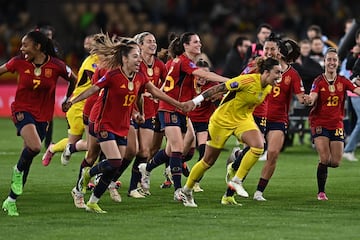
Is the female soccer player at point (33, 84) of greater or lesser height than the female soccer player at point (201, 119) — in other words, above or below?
above

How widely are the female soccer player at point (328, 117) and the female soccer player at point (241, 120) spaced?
1247mm

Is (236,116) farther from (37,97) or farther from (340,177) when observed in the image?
(340,177)

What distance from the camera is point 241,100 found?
46.3 feet

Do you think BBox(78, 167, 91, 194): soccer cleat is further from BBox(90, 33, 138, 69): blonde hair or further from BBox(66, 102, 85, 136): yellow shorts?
BBox(66, 102, 85, 136): yellow shorts

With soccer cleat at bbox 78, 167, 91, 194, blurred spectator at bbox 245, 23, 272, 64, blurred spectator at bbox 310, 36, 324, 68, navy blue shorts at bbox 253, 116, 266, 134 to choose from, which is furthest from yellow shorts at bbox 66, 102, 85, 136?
blurred spectator at bbox 310, 36, 324, 68

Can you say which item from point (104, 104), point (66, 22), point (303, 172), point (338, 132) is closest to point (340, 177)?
point (303, 172)

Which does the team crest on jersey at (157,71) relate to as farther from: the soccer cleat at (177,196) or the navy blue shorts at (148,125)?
the soccer cleat at (177,196)

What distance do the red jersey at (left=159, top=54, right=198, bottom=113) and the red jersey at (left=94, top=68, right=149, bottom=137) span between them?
60.0 inches

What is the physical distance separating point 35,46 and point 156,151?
3.81 meters

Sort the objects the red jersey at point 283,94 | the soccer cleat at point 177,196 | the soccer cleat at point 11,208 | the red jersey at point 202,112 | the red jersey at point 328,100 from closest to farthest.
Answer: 1. the soccer cleat at point 11,208
2. the soccer cleat at point 177,196
3. the red jersey at point 283,94
4. the red jersey at point 328,100
5. the red jersey at point 202,112

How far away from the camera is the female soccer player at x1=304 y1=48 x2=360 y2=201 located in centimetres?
1522

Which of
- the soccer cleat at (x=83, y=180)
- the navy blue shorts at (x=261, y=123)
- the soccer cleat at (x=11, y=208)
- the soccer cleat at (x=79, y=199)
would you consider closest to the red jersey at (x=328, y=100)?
the navy blue shorts at (x=261, y=123)

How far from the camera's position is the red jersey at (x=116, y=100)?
13.4 meters

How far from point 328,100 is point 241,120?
1762 millimetres
